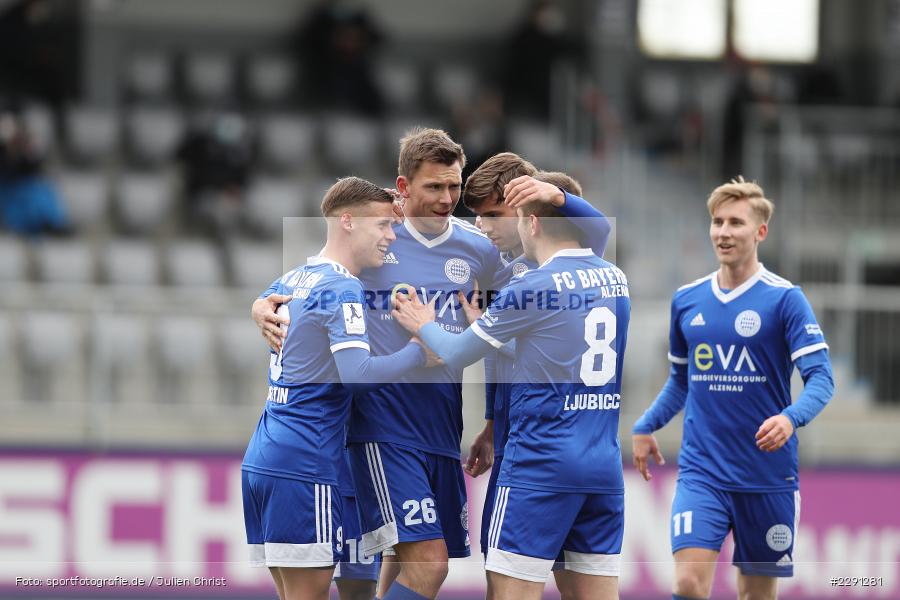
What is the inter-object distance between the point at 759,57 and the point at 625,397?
838cm

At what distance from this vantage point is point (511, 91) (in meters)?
17.2

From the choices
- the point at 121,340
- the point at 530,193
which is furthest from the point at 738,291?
the point at 121,340

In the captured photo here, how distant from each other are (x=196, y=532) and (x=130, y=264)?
14.0 ft

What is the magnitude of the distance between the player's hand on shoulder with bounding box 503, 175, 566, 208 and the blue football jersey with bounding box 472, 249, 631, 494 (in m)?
0.25

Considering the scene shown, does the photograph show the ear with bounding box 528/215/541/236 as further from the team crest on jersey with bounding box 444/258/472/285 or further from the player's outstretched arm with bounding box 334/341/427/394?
the player's outstretched arm with bounding box 334/341/427/394

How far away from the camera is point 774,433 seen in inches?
246

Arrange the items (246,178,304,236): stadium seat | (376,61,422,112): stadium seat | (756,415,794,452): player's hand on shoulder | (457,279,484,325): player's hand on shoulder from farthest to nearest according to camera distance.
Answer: (376,61,422,112): stadium seat → (246,178,304,236): stadium seat → (457,279,484,325): player's hand on shoulder → (756,415,794,452): player's hand on shoulder

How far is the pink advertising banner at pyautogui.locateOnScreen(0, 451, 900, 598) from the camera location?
9898mm

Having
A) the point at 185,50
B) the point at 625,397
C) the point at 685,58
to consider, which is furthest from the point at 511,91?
the point at 625,397

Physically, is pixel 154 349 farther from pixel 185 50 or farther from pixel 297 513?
pixel 185 50

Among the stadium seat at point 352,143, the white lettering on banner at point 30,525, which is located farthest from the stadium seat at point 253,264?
the white lettering on banner at point 30,525

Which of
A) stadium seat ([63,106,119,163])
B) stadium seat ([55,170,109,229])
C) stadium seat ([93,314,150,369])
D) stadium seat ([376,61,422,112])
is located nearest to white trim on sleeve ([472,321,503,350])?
stadium seat ([93,314,150,369])

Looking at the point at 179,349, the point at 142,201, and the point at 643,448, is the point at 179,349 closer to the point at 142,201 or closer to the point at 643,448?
the point at 142,201

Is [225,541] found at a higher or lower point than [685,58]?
lower
